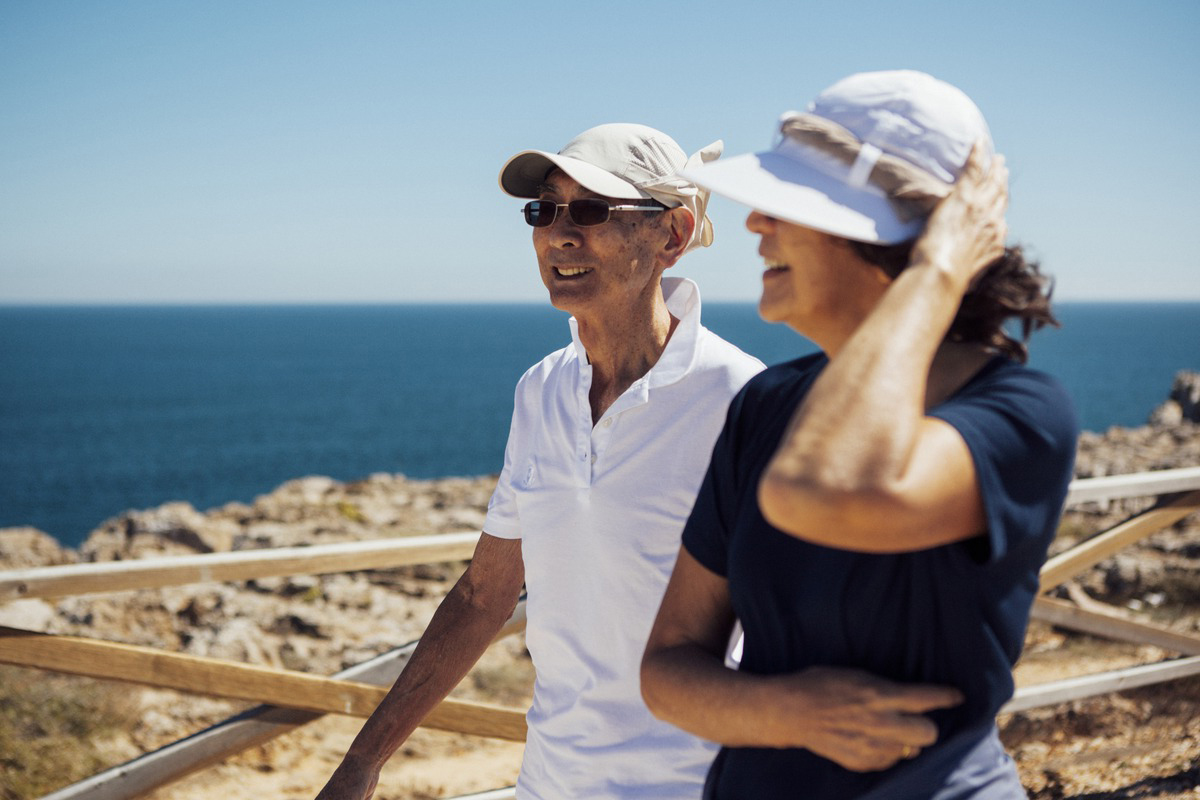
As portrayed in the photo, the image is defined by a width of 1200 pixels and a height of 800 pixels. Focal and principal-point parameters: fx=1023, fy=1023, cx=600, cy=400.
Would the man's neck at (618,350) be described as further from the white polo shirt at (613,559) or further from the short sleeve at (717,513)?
the short sleeve at (717,513)

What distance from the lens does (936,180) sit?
1.17 m

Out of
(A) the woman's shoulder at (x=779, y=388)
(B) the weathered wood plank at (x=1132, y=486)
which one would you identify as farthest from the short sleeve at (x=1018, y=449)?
(B) the weathered wood plank at (x=1132, y=486)

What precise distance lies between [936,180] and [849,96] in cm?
15

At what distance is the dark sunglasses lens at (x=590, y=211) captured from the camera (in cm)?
209

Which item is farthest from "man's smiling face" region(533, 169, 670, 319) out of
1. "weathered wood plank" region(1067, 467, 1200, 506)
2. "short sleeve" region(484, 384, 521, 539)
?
"weathered wood plank" region(1067, 467, 1200, 506)

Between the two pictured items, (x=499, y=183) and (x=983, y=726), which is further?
(x=499, y=183)

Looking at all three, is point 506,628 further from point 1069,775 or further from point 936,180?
point 1069,775

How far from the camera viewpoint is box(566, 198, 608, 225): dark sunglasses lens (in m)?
2.09

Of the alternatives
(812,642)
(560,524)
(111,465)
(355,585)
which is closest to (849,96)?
(812,642)

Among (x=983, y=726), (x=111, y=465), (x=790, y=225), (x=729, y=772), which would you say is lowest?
(x=111, y=465)

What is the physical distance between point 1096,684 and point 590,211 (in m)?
3.06

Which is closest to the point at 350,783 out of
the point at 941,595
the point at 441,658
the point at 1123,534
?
the point at 441,658

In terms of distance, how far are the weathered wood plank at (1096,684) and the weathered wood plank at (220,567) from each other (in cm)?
213

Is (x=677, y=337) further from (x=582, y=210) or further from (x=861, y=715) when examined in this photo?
(x=861, y=715)
